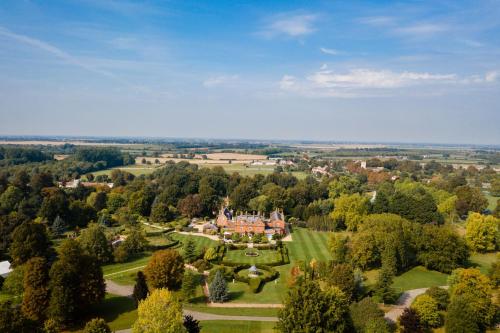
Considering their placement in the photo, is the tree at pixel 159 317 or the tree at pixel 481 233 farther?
the tree at pixel 481 233

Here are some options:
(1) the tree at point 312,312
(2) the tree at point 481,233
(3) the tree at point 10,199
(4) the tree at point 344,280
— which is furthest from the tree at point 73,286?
(2) the tree at point 481,233

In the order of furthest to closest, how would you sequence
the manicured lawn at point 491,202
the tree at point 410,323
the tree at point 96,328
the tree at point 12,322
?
the manicured lawn at point 491,202 < the tree at point 410,323 < the tree at point 96,328 < the tree at point 12,322

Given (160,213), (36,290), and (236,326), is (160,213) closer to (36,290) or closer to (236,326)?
(36,290)

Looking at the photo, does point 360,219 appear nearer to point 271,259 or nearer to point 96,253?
point 271,259

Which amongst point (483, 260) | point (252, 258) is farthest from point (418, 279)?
point (252, 258)

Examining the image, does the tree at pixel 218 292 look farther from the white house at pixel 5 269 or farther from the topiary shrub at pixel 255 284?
the white house at pixel 5 269

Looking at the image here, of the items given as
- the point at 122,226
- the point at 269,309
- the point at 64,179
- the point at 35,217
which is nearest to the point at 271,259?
the point at 269,309

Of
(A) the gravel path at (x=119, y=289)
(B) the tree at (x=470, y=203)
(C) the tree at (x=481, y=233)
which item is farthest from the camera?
(B) the tree at (x=470, y=203)
